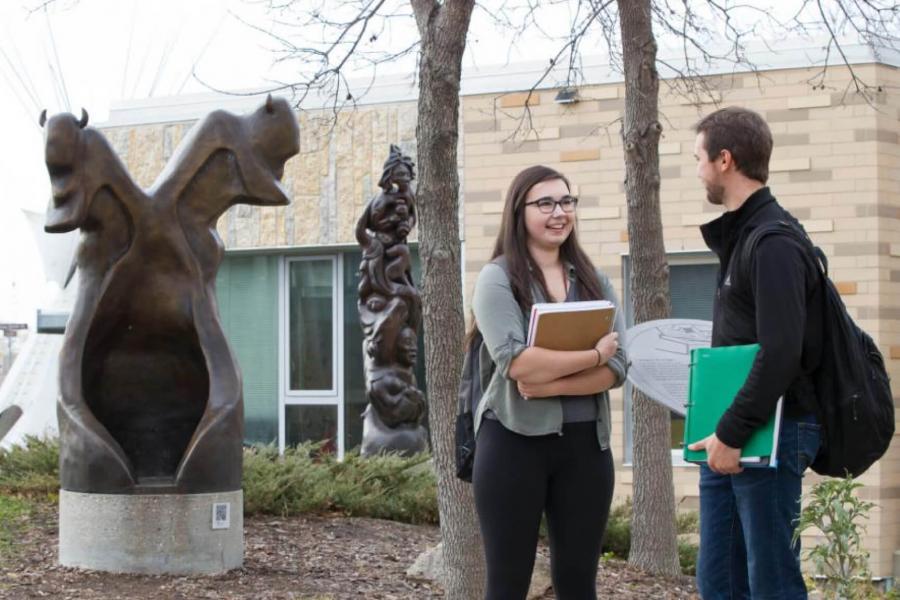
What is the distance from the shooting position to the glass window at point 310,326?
17.2 metres

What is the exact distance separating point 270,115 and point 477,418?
3.48 m

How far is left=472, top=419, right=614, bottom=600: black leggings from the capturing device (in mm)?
4531

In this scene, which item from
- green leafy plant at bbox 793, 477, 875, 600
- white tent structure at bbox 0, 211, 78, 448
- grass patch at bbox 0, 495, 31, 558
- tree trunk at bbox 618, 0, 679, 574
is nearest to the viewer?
green leafy plant at bbox 793, 477, 875, 600

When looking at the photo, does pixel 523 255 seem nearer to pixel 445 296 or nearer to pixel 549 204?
pixel 549 204

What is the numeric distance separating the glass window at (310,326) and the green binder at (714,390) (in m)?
13.1

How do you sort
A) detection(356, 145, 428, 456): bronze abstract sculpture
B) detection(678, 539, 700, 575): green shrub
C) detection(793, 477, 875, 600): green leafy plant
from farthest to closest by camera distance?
1. detection(356, 145, 428, 456): bronze abstract sculpture
2. detection(678, 539, 700, 575): green shrub
3. detection(793, 477, 875, 600): green leafy plant

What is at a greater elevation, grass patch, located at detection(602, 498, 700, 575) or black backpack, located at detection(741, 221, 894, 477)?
black backpack, located at detection(741, 221, 894, 477)

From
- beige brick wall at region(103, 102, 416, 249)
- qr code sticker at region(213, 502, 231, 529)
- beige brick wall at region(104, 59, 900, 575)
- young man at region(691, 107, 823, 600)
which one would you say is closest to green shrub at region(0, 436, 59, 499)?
qr code sticker at region(213, 502, 231, 529)

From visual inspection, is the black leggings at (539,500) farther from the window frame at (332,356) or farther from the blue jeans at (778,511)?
the window frame at (332,356)

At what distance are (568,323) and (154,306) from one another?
12.1 ft

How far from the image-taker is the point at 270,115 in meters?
7.66

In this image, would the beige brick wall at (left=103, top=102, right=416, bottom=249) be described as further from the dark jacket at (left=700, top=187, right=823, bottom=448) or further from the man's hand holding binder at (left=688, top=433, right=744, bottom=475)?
the man's hand holding binder at (left=688, top=433, right=744, bottom=475)

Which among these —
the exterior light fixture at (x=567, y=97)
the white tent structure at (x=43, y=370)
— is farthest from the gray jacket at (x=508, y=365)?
the white tent structure at (x=43, y=370)

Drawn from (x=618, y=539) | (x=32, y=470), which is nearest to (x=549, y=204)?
(x=618, y=539)
